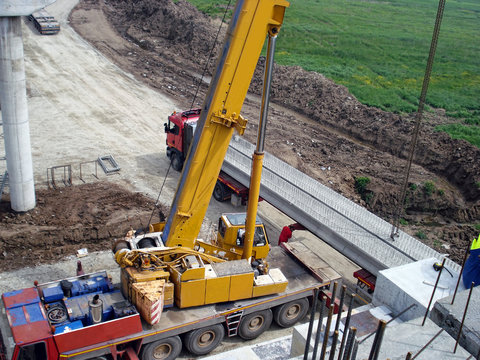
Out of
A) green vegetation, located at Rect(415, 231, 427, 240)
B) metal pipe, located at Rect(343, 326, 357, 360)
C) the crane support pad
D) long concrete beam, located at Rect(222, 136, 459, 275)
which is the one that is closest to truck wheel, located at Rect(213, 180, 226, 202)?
long concrete beam, located at Rect(222, 136, 459, 275)

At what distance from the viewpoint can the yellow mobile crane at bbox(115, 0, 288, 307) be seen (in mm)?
11555

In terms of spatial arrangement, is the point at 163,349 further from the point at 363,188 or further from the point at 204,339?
the point at 363,188

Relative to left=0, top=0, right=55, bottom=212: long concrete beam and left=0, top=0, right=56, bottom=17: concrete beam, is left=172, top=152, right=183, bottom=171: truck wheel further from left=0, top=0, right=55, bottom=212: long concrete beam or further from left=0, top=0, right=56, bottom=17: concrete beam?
left=0, top=0, right=56, bottom=17: concrete beam

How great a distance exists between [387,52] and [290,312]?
1512 inches

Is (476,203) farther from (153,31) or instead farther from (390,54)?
(153,31)

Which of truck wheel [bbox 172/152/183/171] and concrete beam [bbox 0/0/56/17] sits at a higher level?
concrete beam [bbox 0/0/56/17]

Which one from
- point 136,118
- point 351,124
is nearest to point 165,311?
point 136,118

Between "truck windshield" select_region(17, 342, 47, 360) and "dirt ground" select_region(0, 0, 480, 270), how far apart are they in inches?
245

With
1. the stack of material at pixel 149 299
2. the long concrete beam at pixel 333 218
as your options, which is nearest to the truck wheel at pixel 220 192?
the long concrete beam at pixel 333 218

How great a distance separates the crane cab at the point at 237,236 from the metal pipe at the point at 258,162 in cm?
48

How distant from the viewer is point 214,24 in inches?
1770

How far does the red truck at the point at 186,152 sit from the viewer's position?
2059 cm

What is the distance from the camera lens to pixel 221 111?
39.9 ft

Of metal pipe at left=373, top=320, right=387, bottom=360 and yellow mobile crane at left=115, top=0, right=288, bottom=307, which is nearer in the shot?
metal pipe at left=373, top=320, right=387, bottom=360
